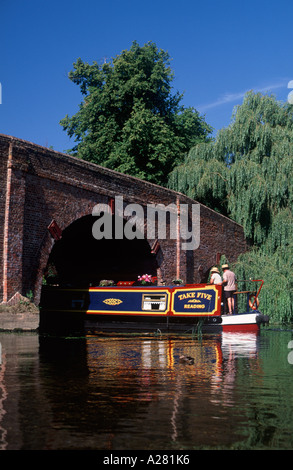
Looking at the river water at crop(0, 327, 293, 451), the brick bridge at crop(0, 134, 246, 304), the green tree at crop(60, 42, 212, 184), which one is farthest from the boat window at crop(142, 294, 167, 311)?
the green tree at crop(60, 42, 212, 184)

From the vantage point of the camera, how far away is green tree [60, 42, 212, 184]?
2253 centimetres

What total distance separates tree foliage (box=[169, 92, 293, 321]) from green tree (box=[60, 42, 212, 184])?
2.36m

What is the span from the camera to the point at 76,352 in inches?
305

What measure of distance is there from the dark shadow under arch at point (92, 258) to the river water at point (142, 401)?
9643 millimetres

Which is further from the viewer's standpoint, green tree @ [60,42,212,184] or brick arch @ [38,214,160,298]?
green tree @ [60,42,212,184]

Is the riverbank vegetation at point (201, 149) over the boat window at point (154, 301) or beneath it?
over

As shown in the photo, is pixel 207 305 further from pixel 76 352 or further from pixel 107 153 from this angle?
pixel 107 153

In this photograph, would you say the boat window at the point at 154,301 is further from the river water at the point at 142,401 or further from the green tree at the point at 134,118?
the green tree at the point at 134,118

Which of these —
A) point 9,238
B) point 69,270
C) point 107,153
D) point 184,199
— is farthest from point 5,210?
point 107,153

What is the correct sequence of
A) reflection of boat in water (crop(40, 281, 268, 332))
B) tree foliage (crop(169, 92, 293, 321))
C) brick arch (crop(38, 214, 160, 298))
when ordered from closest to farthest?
reflection of boat in water (crop(40, 281, 268, 332)) < brick arch (crop(38, 214, 160, 298)) < tree foliage (crop(169, 92, 293, 321))

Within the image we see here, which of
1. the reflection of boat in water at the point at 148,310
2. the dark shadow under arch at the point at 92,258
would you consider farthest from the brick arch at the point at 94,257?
the reflection of boat in water at the point at 148,310

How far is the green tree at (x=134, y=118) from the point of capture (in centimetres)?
A: 2253

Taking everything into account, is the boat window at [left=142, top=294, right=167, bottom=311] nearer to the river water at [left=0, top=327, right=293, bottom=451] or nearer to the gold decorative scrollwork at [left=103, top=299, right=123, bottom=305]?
the gold decorative scrollwork at [left=103, top=299, right=123, bottom=305]
